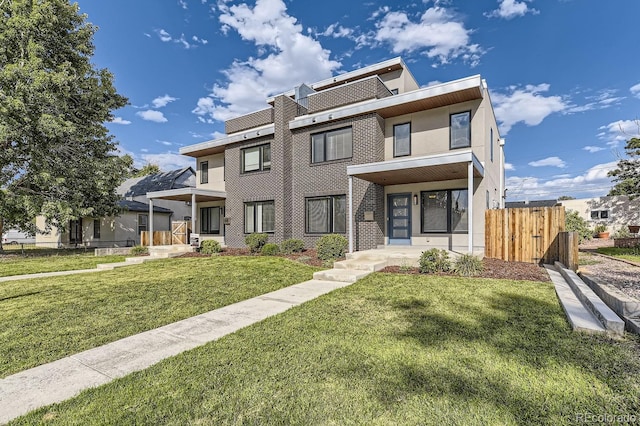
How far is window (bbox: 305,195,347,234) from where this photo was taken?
12.7 m

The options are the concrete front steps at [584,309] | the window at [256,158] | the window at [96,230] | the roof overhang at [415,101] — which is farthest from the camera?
the window at [96,230]

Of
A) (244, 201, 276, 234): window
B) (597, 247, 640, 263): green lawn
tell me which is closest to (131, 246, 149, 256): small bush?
(244, 201, 276, 234): window

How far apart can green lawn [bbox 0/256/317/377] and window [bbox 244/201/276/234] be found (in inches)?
192

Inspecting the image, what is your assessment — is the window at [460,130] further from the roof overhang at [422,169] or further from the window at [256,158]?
the window at [256,158]

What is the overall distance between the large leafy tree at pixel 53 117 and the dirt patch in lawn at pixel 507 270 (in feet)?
54.0

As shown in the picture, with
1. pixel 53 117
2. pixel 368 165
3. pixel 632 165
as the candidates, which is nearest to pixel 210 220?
pixel 53 117

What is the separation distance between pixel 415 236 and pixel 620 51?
39.6 feet

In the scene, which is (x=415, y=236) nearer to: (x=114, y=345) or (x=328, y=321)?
(x=328, y=321)

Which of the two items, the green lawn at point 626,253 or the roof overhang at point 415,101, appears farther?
the roof overhang at point 415,101

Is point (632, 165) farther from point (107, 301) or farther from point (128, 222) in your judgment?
point (128, 222)

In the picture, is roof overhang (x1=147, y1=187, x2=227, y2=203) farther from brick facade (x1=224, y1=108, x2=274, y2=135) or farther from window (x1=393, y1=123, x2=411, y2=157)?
window (x1=393, y1=123, x2=411, y2=157)

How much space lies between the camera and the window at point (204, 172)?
1819 centimetres

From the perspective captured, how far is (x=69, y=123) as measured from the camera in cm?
1512

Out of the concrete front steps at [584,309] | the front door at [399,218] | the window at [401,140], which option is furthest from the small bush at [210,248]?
the concrete front steps at [584,309]
